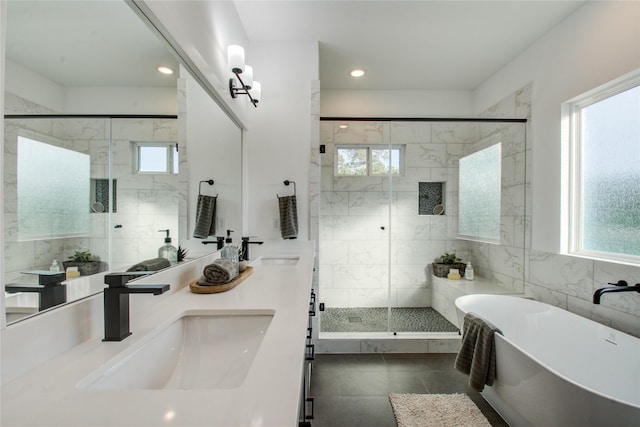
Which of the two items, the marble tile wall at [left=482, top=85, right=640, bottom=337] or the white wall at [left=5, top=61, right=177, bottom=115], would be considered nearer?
the white wall at [left=5, top=61, right=177, bottom=115]

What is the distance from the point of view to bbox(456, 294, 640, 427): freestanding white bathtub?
124cm

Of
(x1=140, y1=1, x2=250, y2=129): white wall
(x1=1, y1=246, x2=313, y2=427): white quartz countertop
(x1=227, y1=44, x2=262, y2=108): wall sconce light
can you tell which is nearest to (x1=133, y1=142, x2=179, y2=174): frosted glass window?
(x1=140, y1=1, x2=250, y2=129): white wall

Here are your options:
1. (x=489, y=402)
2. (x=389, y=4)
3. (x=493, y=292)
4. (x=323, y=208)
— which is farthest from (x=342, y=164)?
(x=489, y=402)

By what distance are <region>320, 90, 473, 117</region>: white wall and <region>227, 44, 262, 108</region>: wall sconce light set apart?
1.47 m

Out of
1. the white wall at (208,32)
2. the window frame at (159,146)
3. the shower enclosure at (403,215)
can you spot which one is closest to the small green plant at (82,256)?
the window frame at (159,146)

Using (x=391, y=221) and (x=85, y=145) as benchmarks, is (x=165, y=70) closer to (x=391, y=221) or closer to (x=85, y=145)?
(x=85, y=145)

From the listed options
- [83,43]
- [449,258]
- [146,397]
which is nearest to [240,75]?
[83,43]

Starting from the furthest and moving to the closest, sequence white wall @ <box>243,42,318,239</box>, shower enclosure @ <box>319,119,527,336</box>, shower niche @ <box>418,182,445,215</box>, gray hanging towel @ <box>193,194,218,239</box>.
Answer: shower niche @ <box>418,182,445,215</box> < shower enclosure @ <box>319,119,527,336</box> < white wall @ <box>243,42,318,239</box> < gray hanging towel @ <box>193,194,218,239</box>

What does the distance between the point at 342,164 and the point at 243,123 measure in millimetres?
1558

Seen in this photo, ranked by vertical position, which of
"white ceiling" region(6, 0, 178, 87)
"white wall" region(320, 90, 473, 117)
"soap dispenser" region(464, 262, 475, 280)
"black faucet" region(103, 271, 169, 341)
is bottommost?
"soap dispenser" region(464, 262, 475, 280)

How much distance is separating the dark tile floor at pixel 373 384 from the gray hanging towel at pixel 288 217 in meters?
1.17

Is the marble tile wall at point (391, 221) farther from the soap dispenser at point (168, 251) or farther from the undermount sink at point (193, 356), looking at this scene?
the undermount sink at point (193, 356)

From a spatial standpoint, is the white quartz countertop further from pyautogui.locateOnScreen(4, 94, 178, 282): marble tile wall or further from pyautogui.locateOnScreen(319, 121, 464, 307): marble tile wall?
pyautogui.locateOnScreen(319, 121, 464, 307): marble tile wall

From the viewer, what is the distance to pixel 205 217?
1667mm
